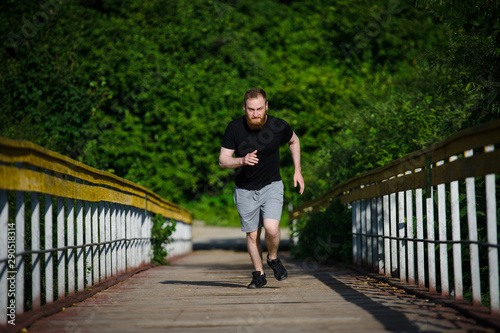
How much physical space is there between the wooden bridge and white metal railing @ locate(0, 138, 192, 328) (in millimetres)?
12

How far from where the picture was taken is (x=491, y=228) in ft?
12.1

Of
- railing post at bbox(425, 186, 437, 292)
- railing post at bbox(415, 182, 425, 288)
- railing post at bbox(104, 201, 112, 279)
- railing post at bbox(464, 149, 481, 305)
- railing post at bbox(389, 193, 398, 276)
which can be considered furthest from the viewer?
railing post at bbox(104, 201, 112, 279)

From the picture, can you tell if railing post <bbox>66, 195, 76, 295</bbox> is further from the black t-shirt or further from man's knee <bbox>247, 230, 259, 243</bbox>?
man's knee <bbox>247, 230, 259, 243</bbox>

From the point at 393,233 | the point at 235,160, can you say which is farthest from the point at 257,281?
the point at 393,233

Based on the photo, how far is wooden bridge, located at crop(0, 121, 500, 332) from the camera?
3688mm

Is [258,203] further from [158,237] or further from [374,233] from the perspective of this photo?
[158,237]

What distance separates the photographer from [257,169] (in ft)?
19.4

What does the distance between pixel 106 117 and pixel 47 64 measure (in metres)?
3.33

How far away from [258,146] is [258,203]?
567 millimetres

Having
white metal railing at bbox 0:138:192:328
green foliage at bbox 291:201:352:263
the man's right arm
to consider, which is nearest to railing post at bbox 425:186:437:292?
the man's right arm

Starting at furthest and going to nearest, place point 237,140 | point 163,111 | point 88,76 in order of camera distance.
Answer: point 163,111 < point 88,76 < point 237,140

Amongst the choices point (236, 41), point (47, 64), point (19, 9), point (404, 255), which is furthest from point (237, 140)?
point (236, 41)

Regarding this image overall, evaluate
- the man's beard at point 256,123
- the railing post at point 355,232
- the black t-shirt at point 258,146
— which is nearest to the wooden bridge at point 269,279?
the railing post at point 355,232

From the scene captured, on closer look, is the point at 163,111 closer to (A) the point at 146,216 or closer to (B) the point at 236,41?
(B) the point at 236,41
